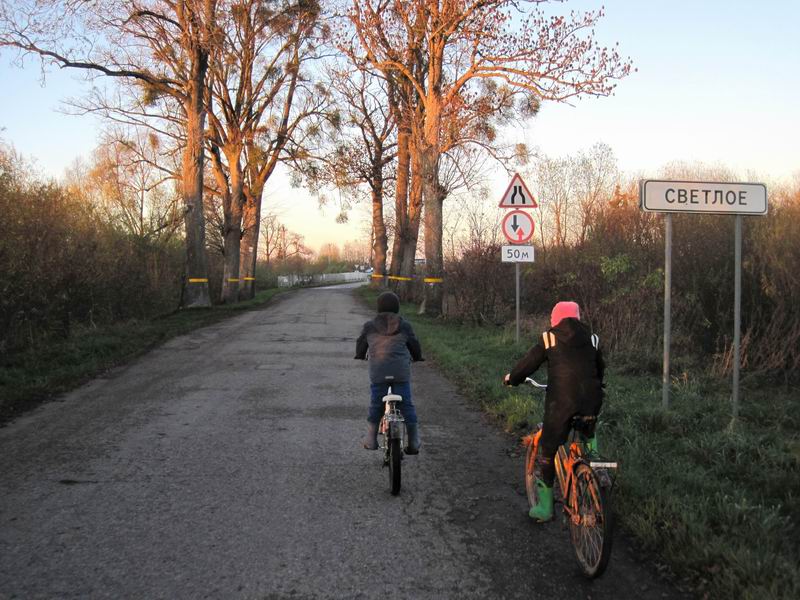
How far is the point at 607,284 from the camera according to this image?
488 inches

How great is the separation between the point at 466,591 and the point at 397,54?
1946 centimetres

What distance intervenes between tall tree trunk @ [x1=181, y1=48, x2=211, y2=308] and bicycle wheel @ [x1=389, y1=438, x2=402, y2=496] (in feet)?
63.0

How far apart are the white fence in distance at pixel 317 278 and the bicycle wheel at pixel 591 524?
215ft

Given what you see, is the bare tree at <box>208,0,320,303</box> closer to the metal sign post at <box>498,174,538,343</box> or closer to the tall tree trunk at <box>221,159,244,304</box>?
the tall tree trunk at <box>221,159,244,304</box>

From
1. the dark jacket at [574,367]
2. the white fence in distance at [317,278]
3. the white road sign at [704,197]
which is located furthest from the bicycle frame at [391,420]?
the white fence in distance at [317,278]

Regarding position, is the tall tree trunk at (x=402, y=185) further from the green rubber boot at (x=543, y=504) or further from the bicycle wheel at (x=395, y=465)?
the green rubber boot at (x=543, y=504)

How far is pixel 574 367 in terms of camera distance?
400 cm

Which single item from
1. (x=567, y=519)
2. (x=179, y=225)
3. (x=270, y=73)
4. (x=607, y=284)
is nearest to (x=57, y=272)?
(x=607, y=284)

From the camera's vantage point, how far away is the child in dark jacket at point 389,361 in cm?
537

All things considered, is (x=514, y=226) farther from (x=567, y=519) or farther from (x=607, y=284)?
(x=567, y=519)

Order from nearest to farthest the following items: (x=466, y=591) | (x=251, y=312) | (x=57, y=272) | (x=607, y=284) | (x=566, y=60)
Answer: (x=466, y=591)
(x=607, y=284)
(x=57, y=272)
(x=566, y=60)
(x=251, y=312)

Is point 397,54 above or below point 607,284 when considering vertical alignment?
above

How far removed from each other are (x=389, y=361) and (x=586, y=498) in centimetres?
215

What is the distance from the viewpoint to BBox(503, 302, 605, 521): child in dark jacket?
3961 mm
